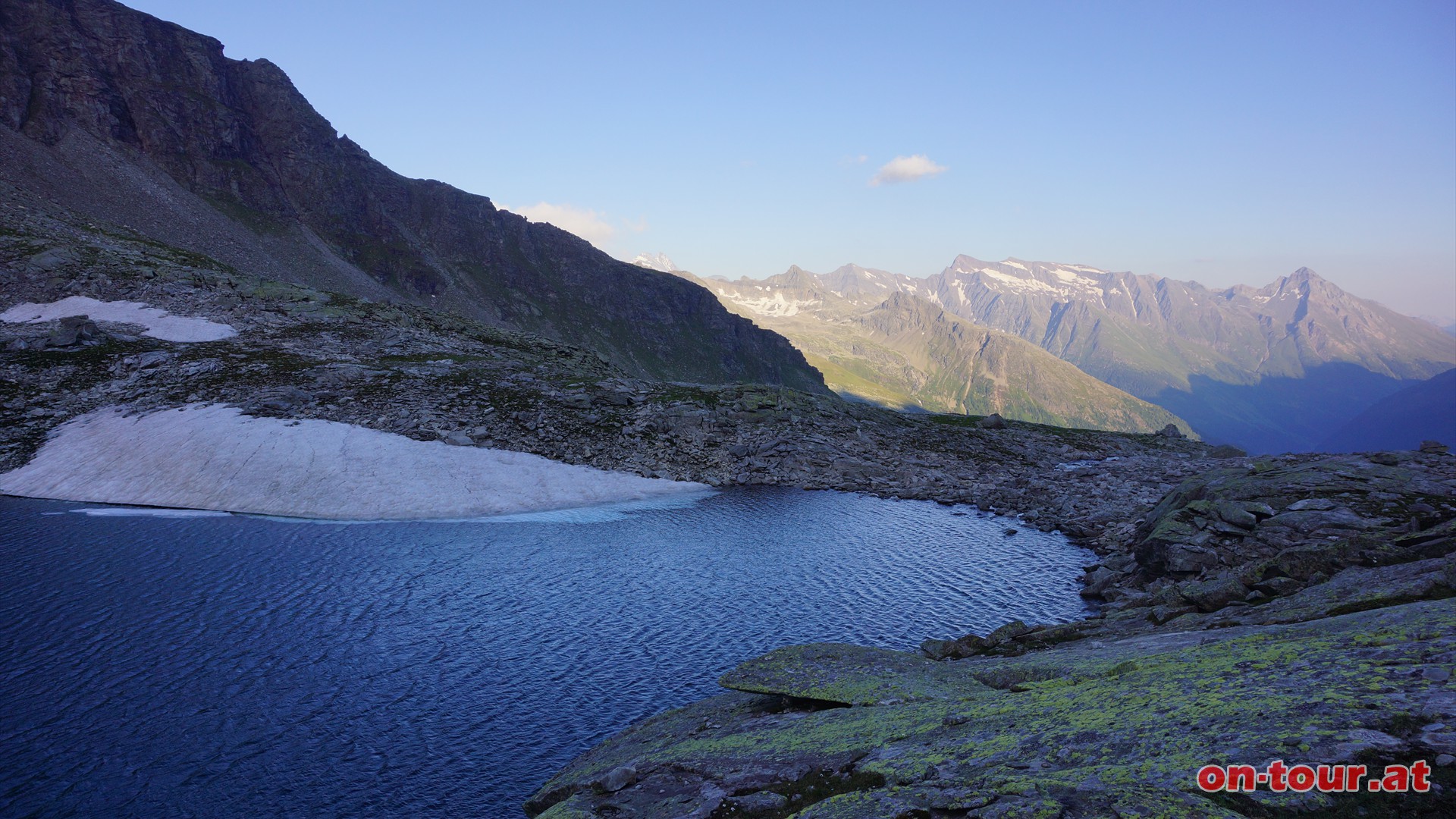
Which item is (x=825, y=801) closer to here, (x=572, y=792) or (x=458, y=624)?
(x=572, y=792)

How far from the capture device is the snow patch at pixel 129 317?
236 ft

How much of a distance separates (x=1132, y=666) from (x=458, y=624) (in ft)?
89.5

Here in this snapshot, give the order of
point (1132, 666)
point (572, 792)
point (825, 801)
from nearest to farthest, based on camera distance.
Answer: point (825, 801)
point (1132, 666)
point (572, 792)

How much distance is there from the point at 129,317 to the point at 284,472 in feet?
130

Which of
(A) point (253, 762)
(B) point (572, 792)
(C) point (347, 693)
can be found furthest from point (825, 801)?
(C) point (347, 693)

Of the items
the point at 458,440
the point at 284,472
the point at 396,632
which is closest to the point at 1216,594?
the point at 396,632

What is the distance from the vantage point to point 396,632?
3108cm

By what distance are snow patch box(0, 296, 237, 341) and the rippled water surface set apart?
30127 mm

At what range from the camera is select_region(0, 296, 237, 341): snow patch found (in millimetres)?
72000

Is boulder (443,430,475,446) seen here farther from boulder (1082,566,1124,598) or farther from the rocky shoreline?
boulder (1082,566,1124,598)

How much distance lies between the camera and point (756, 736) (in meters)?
16.9

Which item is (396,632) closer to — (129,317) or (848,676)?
(848,676)

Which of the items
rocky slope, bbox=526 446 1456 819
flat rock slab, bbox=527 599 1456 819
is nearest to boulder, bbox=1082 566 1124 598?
rocky slope, bbox=526 446 1456 819

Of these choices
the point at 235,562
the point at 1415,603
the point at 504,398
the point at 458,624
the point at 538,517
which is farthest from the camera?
the point at 504,398
